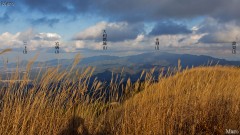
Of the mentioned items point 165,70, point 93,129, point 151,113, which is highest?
point 165,70

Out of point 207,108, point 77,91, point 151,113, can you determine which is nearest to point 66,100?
point 77,91

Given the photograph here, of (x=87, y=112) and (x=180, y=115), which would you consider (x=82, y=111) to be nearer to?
(x=87, y=112)

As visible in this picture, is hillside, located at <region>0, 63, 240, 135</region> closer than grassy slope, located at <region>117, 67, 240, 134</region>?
Yes

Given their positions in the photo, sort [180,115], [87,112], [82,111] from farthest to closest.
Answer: [87,112], [82,111], [180,115]

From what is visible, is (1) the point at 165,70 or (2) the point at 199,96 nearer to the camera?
(2) the point at 199,96

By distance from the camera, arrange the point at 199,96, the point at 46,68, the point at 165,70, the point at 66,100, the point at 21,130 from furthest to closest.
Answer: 1. the point at 165,70
2. the point at 199,96
3. the point at 66,100
4. the point at 46,68
5. the point at 21,130

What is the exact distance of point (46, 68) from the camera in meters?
5.35

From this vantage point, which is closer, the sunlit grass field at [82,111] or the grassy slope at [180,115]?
the sunlit grass field at [82,111]

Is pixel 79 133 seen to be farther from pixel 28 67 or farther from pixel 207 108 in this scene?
pixel 207 108

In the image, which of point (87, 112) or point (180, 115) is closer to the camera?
point (180, 115)

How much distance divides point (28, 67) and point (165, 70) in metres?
4.17

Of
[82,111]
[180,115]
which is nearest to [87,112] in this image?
[82,111]

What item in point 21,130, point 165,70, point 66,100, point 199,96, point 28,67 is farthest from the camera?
point 165,70

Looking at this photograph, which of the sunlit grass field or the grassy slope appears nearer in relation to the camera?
the sunlit grass field
